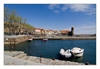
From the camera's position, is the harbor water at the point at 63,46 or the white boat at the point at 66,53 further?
the white boat at the point at 66,53

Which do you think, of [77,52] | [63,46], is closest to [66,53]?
[77,52]

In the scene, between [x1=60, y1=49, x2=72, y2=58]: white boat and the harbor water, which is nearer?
the harbor water

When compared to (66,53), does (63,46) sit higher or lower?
higher

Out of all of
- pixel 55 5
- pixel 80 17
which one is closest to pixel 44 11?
pixel 55 5

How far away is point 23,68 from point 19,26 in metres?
2.74

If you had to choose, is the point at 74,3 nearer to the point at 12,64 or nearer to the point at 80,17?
the point at 80,17

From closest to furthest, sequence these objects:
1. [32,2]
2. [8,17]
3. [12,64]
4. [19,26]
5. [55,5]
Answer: [12,64], [32,2], [55,5], [8,17], [19,26]

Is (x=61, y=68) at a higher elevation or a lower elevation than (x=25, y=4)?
lower

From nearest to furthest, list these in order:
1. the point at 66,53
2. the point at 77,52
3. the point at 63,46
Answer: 1. the point at 77,52
2. the point at 66,53
3. the point at 63,46

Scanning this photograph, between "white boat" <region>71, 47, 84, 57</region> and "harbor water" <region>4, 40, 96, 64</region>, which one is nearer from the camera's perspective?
"harbor water" <region>4, 40, 96, 64</region>

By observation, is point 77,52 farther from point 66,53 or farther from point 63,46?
point 63,46

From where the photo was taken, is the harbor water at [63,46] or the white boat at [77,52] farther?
the white boat at [77,52]

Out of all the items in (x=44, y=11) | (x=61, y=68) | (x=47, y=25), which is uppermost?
(x=44, y=11)

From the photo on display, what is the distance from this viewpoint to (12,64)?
474 centimetres
